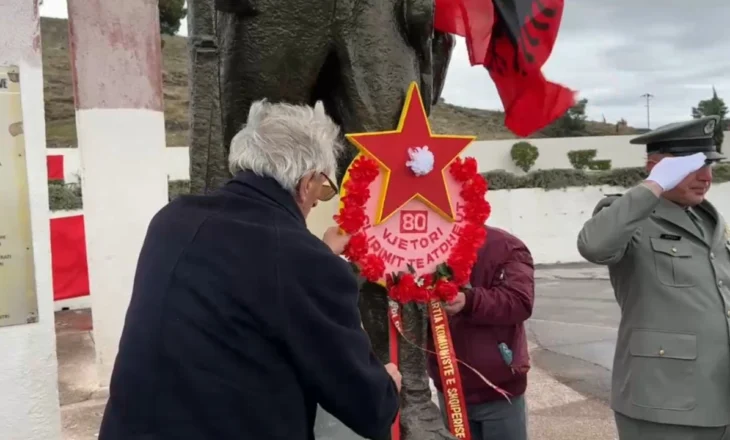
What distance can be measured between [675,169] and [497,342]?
814 mm

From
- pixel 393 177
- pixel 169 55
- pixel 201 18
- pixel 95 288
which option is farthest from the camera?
pixel 169 55

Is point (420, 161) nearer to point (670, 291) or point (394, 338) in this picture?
point (394, 338)

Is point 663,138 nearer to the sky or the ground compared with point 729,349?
nearer to the sky

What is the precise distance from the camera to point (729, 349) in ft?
7.78

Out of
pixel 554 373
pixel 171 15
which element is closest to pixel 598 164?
pixel 171 15

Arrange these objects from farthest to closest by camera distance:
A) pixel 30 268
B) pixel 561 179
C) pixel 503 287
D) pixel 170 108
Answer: pixel 170 108, pixel 561 179, pixel 30 268, pixel 503 287

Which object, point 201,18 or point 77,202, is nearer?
point 201,18

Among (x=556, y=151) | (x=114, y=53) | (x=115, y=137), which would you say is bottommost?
(x=556, y=151)

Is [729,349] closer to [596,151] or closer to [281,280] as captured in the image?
[281,280]

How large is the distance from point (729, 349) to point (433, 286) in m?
1.13

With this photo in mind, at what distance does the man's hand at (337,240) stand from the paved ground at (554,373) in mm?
430

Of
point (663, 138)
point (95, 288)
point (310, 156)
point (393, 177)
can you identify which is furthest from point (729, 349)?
point (95, 288)

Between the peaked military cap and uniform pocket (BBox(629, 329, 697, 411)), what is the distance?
0.63m

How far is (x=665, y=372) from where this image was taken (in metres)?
2.35
